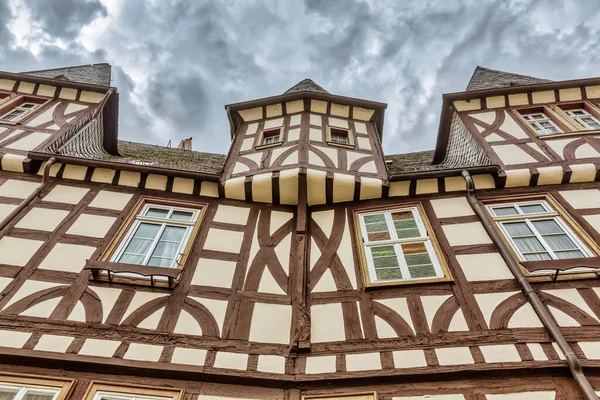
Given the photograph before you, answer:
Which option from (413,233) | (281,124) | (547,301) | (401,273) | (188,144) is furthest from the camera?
(188,144)

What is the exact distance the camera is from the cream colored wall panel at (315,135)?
10.1m

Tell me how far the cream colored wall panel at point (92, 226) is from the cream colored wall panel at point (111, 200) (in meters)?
0.33

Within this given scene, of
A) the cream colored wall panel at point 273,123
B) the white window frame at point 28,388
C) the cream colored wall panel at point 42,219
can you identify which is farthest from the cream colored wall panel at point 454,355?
the cream colored wall panel at point 273,123

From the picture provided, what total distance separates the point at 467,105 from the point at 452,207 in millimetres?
4456

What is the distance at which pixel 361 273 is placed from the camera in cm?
690

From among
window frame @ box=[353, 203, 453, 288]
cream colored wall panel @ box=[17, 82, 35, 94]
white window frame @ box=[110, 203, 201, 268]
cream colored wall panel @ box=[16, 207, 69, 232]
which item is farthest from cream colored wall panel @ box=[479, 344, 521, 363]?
cream colored wall panel @ box=[17, 82, 35, 94]

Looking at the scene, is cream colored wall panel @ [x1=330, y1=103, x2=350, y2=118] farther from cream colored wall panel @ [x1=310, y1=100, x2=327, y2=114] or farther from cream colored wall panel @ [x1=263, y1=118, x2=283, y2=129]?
cream colored wall panel @ [x1=263, y1=118, x2=283, y2=129]

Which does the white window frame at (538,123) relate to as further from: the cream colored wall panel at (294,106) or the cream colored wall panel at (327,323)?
the cream colored wall panel at (327,323)

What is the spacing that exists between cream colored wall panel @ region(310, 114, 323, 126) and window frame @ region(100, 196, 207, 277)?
387 cm

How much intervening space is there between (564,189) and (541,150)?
1.36 m

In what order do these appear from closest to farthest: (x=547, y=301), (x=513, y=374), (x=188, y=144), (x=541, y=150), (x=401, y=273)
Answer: (x=513, y=374), (x=547, y=301), (x=401, y=273), (x=541, y=150), (x=188, y=144)

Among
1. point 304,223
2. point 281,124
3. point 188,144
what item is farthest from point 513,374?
point 188,144

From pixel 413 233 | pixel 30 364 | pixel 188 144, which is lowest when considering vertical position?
pixel 30 364

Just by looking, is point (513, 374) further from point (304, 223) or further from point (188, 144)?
point (188, 144)
